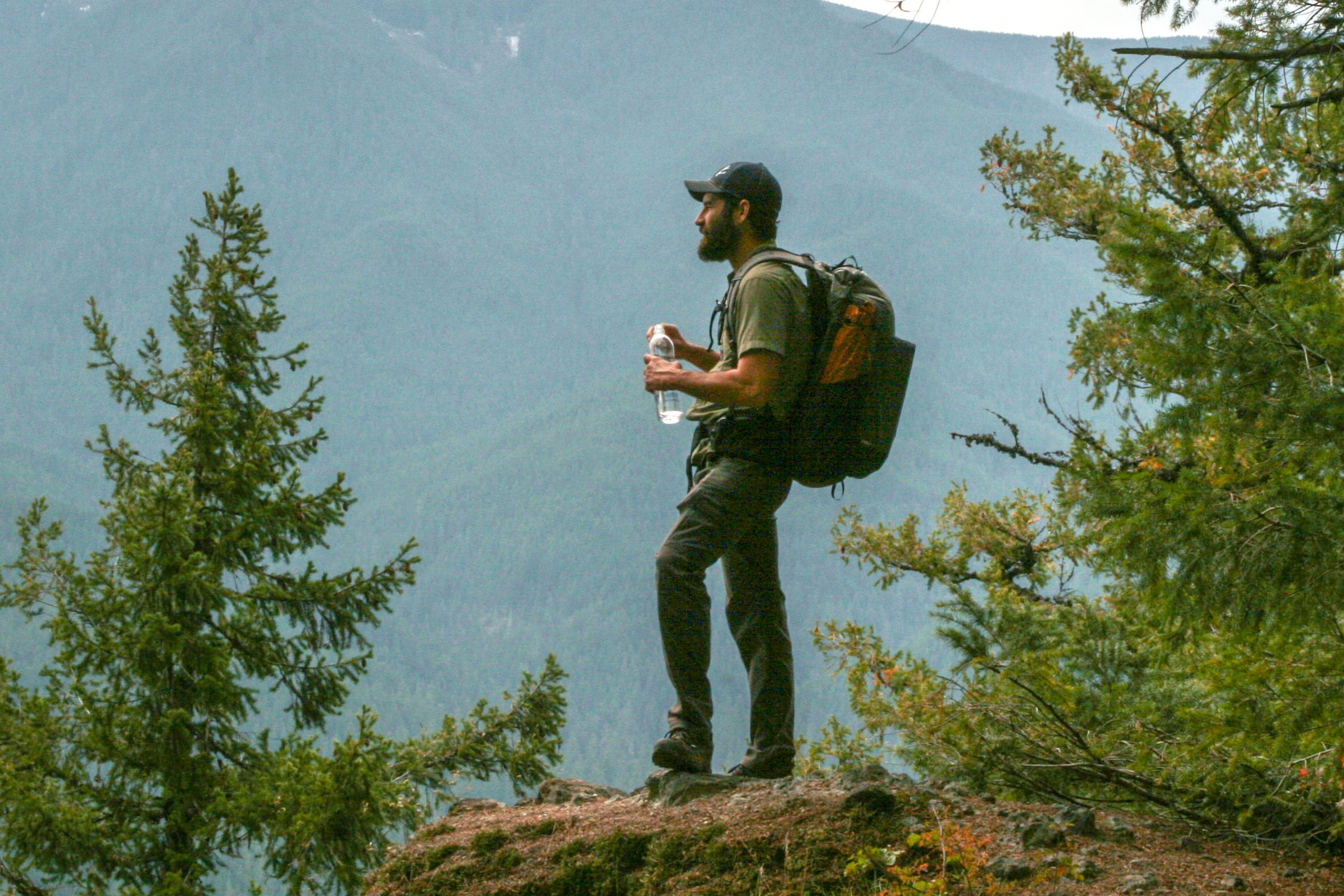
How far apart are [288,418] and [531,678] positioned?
385 cm

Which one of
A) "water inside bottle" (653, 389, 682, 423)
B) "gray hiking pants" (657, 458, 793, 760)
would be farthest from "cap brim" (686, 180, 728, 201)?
"gray hiking pants" (657, 458, 793, 760)

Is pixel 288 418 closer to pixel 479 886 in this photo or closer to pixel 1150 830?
pixel 479 886

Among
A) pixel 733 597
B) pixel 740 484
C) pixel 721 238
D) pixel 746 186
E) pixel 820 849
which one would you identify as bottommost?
pixel 820 849

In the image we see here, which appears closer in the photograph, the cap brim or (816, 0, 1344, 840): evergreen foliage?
(816, 0, 1344, 840): evergreen foliage

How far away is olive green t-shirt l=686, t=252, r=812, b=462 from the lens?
16.4 feet

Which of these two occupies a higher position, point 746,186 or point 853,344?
point 746,186

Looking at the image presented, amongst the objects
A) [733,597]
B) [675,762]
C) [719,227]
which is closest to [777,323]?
[719,227]

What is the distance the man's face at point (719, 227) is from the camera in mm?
5492

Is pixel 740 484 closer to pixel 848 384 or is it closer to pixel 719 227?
pixel 848 384

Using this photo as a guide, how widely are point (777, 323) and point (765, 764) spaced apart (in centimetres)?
201

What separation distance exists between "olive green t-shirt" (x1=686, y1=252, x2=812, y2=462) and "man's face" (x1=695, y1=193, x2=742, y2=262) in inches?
12.7

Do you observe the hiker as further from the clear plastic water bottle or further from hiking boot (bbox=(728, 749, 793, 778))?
the clear plastic water bottle

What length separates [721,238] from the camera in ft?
18.0

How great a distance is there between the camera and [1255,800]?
4.47m
